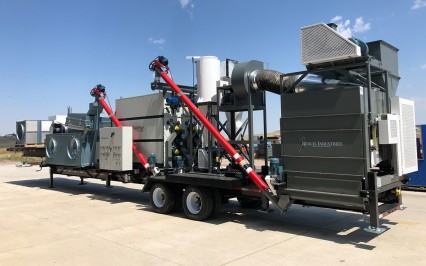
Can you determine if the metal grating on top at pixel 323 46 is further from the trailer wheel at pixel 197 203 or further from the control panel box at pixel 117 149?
the control panel box at pixel 117 149

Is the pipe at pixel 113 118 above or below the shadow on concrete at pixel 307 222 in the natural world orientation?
above

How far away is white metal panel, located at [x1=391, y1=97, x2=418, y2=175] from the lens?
7.36 metres

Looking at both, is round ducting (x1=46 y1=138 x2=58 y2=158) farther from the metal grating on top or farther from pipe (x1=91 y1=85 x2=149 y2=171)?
the metal grating on top

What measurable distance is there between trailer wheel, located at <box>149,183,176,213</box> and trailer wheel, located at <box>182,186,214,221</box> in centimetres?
53

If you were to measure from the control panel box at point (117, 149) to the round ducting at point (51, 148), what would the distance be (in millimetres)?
3806

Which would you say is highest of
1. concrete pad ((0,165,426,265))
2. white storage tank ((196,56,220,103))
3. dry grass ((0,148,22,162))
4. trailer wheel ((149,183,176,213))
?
white storage tank ((196,56,220,103))

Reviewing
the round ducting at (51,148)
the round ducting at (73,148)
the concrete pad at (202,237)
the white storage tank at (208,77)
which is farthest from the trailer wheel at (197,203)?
the round ducting at (51,148)

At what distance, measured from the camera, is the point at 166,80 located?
33.0 ft

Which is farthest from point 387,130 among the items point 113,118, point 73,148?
point 73,148

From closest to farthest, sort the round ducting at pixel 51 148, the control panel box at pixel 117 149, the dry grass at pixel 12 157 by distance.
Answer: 1. the control panel box at pixel 117 149
2. the round ducting at pixel 51 148
3. the dry grass at pixel 12 157

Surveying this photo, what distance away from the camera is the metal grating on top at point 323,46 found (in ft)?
21.8

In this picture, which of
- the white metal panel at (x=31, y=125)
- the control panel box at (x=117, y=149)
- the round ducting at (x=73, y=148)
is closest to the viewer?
the control panel box at (x=117, y=149)

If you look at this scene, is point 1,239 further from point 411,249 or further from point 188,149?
point 411,249

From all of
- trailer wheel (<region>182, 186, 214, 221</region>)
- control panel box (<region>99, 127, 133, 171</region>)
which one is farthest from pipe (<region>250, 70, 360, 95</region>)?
control panel box (<region>99, 127, 133, 171</region>)
